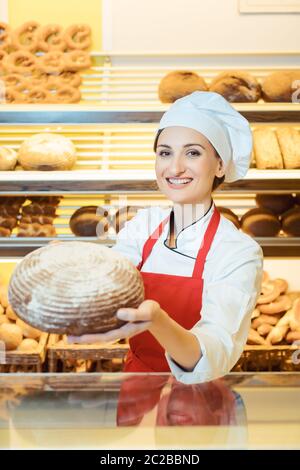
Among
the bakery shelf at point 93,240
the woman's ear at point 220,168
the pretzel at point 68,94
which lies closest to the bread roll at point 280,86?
the bakery shelf at point 93,240

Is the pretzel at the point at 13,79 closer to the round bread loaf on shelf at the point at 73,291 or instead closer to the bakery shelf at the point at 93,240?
the bakery shelf at the point at 93,240

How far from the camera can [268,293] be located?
10.1ft

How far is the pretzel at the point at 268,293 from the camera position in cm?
302

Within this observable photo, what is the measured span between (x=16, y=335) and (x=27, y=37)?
1.55 meters

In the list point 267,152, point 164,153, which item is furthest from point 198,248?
point 267,152

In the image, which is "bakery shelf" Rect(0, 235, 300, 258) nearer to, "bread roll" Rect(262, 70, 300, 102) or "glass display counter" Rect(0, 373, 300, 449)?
"bread roll" Rect(262, 70, 300, 102)

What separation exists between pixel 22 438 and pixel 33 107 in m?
1.83

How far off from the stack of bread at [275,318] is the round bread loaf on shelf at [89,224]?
847 mm

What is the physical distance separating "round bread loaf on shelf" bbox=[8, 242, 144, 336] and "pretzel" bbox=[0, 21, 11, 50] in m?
2.20

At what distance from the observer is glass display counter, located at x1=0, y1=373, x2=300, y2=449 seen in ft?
3.84

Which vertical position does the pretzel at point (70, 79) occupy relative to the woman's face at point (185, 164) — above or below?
above

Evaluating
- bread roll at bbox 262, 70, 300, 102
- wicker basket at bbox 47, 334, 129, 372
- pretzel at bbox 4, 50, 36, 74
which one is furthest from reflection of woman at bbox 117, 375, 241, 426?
pretzel at bbox 4, 50, 36, 74

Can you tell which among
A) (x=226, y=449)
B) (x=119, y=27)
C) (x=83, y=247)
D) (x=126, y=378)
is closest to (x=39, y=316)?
(x=83, y=247)

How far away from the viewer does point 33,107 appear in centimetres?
271
